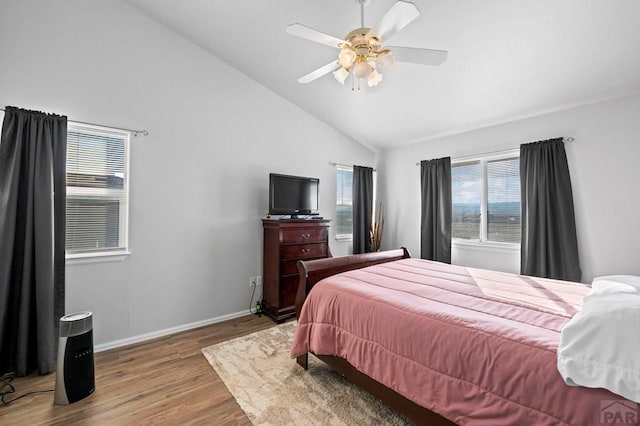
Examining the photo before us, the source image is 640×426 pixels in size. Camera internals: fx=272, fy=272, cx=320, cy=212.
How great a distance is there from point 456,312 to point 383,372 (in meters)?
0.52

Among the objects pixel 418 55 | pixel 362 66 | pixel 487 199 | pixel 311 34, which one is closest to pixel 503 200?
pixel 487 199

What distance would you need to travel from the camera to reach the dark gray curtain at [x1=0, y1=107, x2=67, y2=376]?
2.07 meters

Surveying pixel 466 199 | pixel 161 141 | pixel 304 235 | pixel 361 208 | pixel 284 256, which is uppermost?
pixel 161 141

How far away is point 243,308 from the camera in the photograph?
11.1 ft

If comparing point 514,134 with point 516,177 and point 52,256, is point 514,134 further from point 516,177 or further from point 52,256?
point 52,256

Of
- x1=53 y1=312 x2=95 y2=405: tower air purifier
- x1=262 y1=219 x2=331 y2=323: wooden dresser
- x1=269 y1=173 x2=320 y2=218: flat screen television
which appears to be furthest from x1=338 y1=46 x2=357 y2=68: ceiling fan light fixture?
x1=53 y1=312 x2=95 y2=405: tower air purifier

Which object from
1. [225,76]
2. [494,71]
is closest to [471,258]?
[494,71]

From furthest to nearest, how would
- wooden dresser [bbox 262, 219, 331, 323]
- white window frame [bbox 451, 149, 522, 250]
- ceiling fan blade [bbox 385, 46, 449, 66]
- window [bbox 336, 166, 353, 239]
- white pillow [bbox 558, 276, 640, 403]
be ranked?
window [bbox 336, 166, 353, 239]
white window frame [bbox 451, 149, 522, 250]
wooden dresser [bbox 262, 219, 331, 323]
ceiling fan blade [bbox 385, 46, 449, 66]
white pillow [bbox 558, 276, 640, 403]

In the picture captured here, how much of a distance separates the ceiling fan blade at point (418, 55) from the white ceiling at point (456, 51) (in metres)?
0.57

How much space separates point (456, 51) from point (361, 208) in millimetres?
2559

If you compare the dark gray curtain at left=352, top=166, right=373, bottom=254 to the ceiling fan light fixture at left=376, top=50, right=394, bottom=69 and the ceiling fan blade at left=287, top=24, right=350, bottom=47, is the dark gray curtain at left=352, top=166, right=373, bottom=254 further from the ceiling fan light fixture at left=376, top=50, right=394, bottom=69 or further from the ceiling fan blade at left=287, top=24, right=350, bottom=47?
the ceiling fan blade at left=287, top=24, right=350, bottom=47

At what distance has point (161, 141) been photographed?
112 inches

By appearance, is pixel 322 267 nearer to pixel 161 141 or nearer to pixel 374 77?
pixel 374 77

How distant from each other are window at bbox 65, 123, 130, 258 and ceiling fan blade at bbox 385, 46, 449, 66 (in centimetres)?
257
